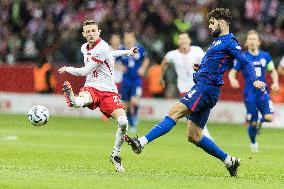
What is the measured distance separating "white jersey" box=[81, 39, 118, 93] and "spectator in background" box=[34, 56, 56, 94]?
52.1 ft

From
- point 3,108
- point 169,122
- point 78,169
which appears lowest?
point 3,108

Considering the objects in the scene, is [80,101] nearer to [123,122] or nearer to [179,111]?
[123,122]

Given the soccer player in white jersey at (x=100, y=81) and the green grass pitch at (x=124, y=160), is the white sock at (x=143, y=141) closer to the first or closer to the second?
the green grass pitch at (x=124, y=160)

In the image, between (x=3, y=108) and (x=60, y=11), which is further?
(x=60, y=11)

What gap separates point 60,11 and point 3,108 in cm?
445

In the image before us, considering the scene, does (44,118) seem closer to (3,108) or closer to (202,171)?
(202,171)

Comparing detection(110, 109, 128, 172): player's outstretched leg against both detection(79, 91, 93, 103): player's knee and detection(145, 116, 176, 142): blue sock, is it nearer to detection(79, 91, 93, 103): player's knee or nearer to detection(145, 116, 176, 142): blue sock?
detection(79, 91, 93, 103): player's knee

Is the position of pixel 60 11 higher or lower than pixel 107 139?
higher

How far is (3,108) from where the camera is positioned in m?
29.7

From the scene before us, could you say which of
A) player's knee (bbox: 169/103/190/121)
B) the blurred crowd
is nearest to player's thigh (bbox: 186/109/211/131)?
player's knee (bbox: 169/103/190/121)

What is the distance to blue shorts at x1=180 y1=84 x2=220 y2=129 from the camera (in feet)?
41.8

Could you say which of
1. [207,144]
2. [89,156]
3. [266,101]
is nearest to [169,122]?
[207,144]

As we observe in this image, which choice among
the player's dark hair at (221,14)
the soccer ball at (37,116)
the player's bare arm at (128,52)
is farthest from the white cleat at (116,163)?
the player's dark hair at (221,14)

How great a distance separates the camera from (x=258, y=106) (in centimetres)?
1945
